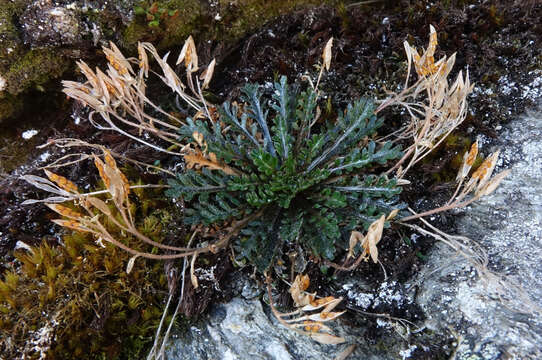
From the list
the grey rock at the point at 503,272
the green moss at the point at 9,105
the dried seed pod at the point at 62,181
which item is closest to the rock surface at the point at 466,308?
the grey rock at the point at 503,272

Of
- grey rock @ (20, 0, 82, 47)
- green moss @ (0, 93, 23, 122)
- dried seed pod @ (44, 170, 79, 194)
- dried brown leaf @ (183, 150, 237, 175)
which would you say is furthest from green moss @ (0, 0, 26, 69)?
dried brown leaf @ (183, 150, 237, 175)

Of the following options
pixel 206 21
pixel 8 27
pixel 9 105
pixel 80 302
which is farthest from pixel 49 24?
pixel 80 302

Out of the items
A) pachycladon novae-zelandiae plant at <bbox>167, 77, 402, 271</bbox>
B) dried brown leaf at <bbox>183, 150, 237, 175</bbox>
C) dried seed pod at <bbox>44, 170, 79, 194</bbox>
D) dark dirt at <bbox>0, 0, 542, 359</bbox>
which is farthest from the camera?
dark dirt at <bbox>0, 0, 542, 359</bbox>

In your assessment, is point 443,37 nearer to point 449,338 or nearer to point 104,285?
point 449,338

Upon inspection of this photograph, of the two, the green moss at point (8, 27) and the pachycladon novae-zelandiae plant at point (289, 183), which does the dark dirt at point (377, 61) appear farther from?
the green moss at point (8, 27)

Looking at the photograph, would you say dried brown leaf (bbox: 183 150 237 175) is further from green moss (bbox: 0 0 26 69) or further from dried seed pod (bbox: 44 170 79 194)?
green moss (bbox: 0 0 26 69)
